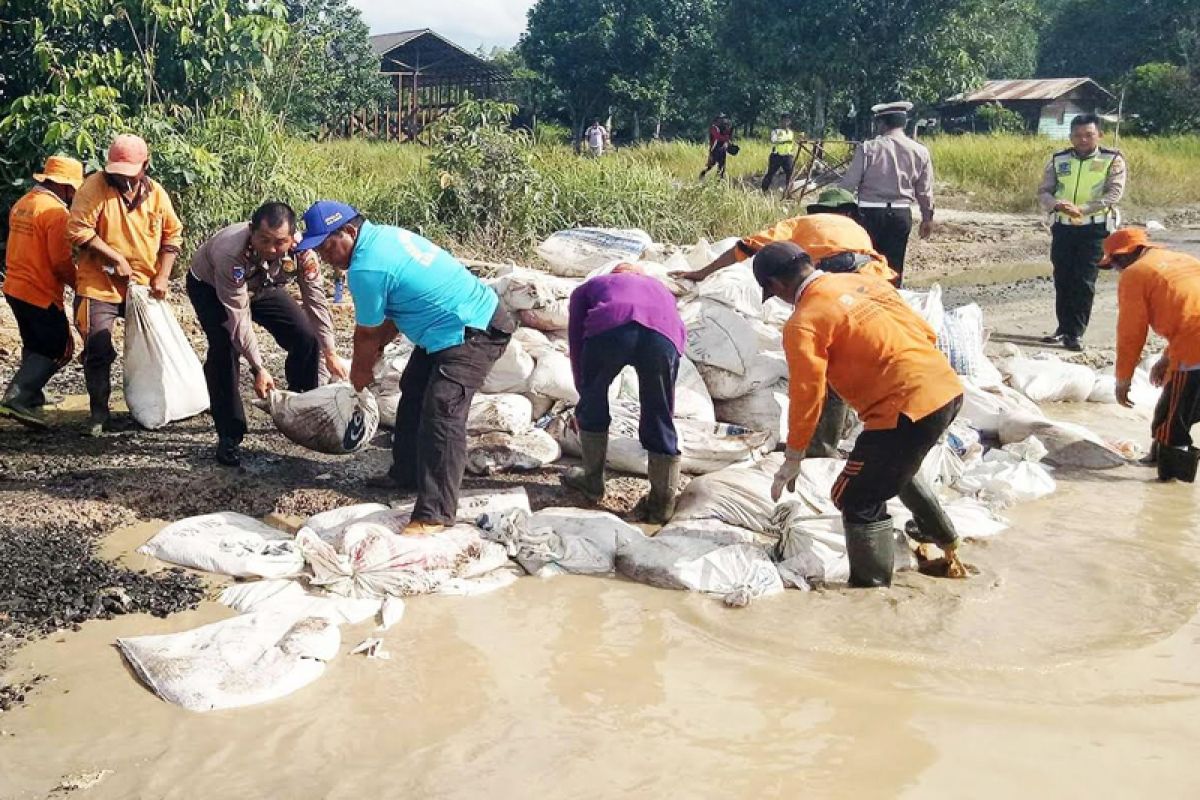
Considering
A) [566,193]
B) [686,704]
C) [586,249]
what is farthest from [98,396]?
[566,193]

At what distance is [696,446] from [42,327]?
10.0 ft

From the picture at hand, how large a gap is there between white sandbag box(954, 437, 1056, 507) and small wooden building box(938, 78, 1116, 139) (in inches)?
1055

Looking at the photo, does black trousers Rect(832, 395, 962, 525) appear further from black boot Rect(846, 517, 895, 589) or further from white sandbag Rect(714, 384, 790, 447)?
white sandbag Rect(714, 384, 790, 447)

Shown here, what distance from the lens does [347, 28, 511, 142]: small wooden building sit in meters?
25.1

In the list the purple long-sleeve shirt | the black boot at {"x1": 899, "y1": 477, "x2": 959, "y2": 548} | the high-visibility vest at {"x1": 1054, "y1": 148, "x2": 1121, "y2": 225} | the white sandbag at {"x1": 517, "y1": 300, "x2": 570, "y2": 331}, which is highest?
the high-visibility vest at {"x1": 1054, "y1": 148, "x2": 1121, "y2": 225}

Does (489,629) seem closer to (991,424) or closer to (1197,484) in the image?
(991,424)

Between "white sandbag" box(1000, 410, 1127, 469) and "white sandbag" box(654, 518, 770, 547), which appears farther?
"white sandbag" box(1000, 410, 1127, 469)

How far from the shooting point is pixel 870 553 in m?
3.78

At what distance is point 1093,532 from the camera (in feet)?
14.8

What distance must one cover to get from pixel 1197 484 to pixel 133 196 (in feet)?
16.2

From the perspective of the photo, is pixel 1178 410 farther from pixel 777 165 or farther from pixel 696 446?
pixel 777 165

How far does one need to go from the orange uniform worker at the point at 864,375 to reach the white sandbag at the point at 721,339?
60.4 inches

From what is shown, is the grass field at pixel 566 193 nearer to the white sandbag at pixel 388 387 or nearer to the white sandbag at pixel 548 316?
the white sandbag at pixel 548 316

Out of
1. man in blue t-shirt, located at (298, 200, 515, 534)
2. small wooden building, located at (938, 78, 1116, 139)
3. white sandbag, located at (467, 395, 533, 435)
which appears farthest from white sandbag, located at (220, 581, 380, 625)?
small wooden building, located at (938, 78, 1116, 139)
